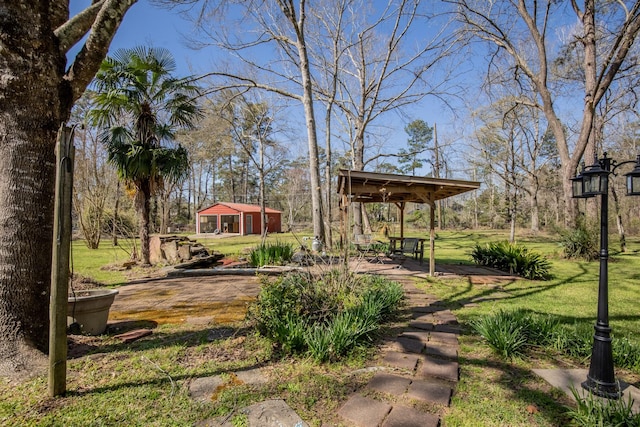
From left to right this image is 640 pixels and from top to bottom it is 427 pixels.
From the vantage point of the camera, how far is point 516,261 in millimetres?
7789

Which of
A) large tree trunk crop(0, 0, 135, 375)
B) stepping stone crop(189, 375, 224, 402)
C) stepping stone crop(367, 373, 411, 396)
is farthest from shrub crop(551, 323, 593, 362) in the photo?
large tree trunk crop(0, 0, 135, 375)

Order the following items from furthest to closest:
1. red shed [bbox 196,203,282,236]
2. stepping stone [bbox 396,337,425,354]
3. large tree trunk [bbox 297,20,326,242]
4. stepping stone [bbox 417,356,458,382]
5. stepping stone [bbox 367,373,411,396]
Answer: red shed [bbox 196,203,282,236] → large tree trunk [bbox 297,20,326,242] → stepping stone [bbox 396,337,425,354] → stepping stone [bbox 417,356,458,382] → stepping stone [bbox 367,373,411,396]

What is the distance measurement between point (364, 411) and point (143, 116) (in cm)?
852

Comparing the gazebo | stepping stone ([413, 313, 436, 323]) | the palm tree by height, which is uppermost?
the palm tree

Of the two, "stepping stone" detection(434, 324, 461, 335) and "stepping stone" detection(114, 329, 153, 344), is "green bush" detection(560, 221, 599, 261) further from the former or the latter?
"stepping stone" detection(114, 329, 153, 344)

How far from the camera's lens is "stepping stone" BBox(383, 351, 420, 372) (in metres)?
2.72

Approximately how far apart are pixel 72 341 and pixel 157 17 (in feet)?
23.2

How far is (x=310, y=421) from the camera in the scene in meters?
1.97

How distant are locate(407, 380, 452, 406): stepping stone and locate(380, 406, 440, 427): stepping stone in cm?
18

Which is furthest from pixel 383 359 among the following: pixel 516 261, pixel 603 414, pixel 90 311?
pixel 516 261

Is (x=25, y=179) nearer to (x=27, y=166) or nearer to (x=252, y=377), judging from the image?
(x=27, y=166)

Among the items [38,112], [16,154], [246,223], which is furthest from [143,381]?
[246,223]

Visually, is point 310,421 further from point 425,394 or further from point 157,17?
point 157,17

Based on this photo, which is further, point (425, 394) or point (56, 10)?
point (56, 10)
